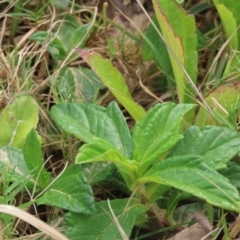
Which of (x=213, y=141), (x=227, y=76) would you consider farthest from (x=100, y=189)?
(x=227, y=76)

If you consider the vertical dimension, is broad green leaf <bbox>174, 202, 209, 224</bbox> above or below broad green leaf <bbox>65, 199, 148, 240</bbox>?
below

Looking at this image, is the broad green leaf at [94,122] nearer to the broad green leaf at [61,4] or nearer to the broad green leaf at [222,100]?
the broad green leaf at [222,100]

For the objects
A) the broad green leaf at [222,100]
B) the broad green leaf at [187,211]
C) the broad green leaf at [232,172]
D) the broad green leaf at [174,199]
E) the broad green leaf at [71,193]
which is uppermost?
the broad green leaf at [222,100]

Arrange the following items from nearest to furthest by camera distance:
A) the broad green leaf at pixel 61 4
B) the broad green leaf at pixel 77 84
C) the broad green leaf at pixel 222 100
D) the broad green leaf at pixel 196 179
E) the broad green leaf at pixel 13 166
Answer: the broad green leaf at pixel 196 179, the broad green leaf at pixel 13 166, the broad green leaf at pixel 222 100, the broad green leaf at pixel 77 84, the broad green leaf at pixel 61 4

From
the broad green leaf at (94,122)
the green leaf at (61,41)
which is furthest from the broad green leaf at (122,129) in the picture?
the green leaf at (61,41)

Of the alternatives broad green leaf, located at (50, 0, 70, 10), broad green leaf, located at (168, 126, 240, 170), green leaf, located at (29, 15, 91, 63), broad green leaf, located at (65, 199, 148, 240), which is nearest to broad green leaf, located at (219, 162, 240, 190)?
broad green leaf, located at (168, 126, 240, 170)

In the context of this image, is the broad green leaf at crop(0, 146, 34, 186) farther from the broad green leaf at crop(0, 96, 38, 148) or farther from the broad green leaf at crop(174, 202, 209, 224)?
the broad green leaf at crop(174, 202, 209, 224)
